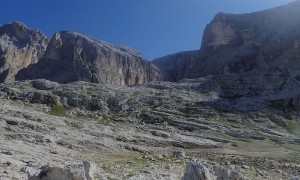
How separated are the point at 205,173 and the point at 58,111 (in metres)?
81.8

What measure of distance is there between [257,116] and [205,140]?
30947 millimetres

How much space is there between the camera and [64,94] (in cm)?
11100

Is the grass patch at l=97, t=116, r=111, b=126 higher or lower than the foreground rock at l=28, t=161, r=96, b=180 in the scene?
higher

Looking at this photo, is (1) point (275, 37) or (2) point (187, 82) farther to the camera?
(1) point (275, 37)

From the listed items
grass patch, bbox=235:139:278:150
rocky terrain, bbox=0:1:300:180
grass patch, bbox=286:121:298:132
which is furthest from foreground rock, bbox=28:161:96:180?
grass patch, bbox=286:121:298:132

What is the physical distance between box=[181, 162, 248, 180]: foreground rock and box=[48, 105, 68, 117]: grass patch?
77.8m

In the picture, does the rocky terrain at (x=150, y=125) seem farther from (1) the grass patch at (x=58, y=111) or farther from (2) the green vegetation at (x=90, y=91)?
(2) the green vegetation at (x=90, y=91)

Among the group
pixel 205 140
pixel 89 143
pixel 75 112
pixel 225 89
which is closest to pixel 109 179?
pixel 89 143

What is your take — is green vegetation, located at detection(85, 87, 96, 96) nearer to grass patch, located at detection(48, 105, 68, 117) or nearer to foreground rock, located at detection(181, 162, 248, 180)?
grass patch, located at detection(48, 105, 68, 117)

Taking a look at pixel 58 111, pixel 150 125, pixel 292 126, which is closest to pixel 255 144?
pixel 150 125

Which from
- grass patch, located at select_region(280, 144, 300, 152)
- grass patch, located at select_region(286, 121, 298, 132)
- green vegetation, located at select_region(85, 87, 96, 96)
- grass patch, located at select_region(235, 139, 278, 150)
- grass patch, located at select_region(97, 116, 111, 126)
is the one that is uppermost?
green vegetation, located at select_region(85, 87, 96, 96)

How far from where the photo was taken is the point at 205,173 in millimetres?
20062

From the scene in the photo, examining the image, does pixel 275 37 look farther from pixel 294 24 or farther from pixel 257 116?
pixel 257 116

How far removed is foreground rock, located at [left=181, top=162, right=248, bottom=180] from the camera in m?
20.0
